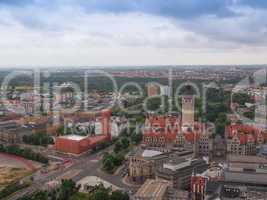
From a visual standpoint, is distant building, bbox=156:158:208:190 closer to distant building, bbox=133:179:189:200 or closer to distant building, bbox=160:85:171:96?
distant building, bbox=133:179:189:200

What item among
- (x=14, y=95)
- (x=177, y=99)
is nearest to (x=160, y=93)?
(x=177, y=99)

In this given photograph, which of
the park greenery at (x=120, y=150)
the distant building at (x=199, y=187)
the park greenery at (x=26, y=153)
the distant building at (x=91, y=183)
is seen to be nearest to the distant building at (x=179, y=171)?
the distant building at (x=199, y=187)

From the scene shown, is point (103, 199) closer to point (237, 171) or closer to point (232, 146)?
point (237, 171)

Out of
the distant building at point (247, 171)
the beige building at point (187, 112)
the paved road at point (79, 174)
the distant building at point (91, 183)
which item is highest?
the beige building at point (187, 112)

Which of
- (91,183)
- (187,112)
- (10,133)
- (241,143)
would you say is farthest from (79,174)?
(10,133)

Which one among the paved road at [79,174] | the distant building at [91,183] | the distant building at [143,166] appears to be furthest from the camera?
the distant building at [143,166]

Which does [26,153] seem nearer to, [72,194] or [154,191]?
[72,194]

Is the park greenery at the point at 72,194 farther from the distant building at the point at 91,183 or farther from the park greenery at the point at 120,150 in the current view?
the park greenery at the point at 120,150

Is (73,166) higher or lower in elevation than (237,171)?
lower
